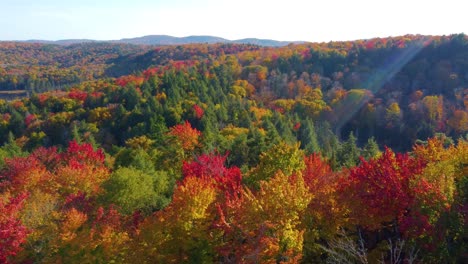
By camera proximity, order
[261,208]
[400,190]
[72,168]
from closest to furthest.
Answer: [261,208] < [400,190] < [72,168]

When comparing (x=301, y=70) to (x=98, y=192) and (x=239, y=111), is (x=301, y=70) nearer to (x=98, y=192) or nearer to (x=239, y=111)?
(x=239, y=111)

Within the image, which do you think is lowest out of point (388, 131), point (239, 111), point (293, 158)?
point (388, 131)

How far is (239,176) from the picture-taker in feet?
92.8

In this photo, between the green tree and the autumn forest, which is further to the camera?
the green tree

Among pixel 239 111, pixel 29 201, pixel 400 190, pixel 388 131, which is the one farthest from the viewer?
pixel 388 131

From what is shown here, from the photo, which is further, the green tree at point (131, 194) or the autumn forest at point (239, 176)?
the green tree at point (131, 194)

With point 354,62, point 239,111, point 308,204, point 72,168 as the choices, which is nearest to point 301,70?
point 354,62

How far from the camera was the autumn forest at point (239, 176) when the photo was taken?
17312 mm

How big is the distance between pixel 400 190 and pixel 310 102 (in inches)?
2844

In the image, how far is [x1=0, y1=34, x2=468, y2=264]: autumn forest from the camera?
17312 mm

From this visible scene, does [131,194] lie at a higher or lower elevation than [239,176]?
lower

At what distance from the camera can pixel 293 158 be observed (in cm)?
2745

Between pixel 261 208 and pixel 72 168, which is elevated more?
pixel 261 208

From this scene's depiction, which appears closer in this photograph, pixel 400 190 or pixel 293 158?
pixel 400 190
